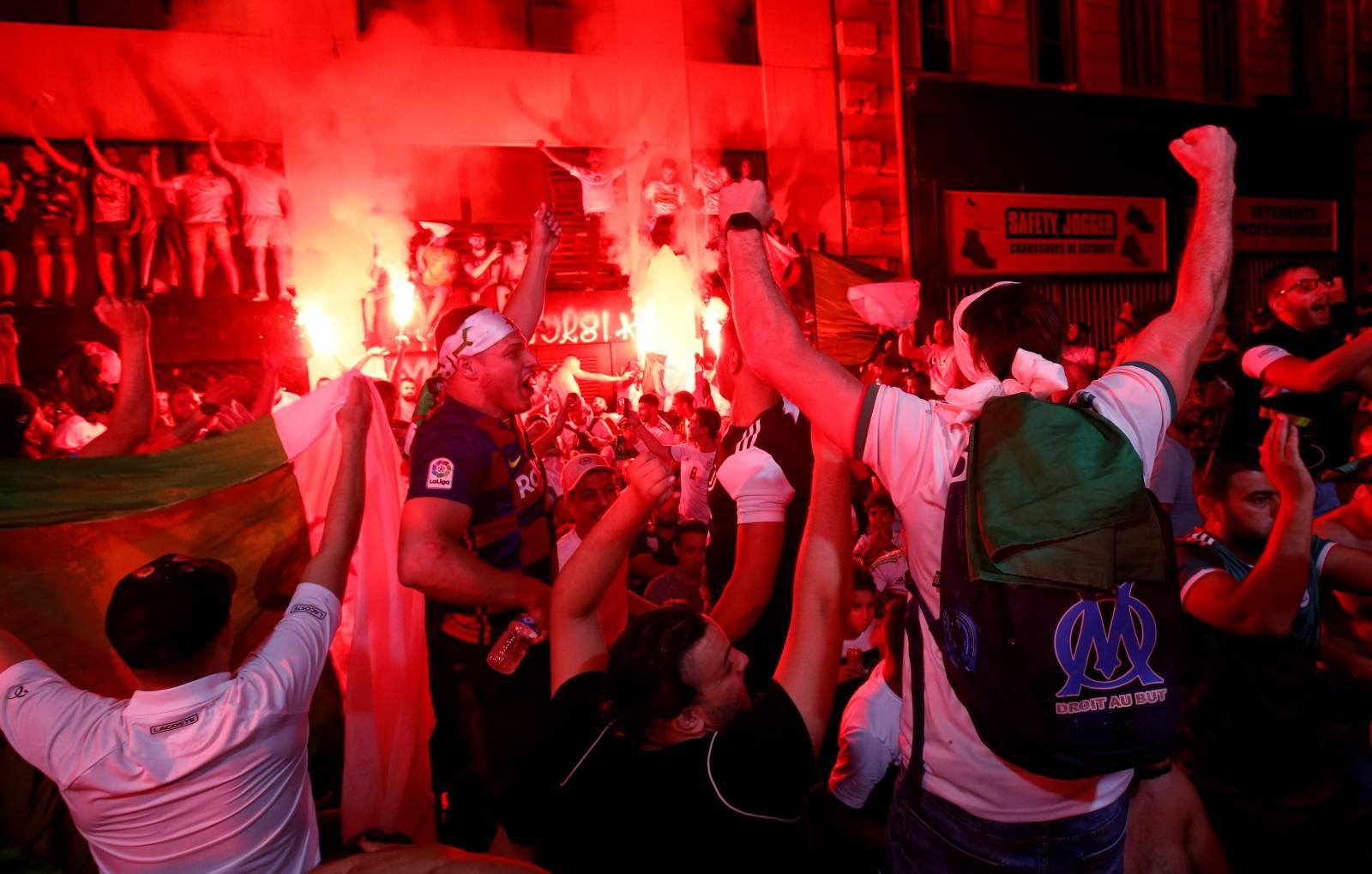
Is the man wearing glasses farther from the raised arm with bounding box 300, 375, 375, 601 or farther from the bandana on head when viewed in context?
the raised arm with bounding box 300, 375, 375, 601

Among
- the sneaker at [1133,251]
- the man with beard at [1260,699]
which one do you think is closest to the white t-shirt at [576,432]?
the man with beard at [1260,699]

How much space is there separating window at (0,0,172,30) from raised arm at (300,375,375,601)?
1551 centimetres

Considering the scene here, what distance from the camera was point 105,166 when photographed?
14531 mm

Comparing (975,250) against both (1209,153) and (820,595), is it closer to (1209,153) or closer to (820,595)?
(1209,153)

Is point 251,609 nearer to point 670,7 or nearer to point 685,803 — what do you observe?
point 685,803

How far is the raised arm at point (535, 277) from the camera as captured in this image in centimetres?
420

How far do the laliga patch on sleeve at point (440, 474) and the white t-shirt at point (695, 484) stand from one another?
4.67 m

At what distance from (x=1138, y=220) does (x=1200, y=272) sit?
19.2 meters

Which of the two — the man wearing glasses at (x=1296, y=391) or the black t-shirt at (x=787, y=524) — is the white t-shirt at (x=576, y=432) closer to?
the man wearing glasses at (x=1296, y=391)

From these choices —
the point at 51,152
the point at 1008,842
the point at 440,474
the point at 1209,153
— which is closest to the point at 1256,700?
the point at 1008,842

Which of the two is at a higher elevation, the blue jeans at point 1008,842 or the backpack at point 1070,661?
the backpack at point 1070,661

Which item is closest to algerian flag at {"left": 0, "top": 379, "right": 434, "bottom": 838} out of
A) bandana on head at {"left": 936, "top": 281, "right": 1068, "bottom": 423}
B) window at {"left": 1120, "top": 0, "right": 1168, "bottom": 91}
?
bandana on head at {"left": 936, "top": 281, "right": 1068, "bottom": 423}

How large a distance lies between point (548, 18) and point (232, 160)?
633cm

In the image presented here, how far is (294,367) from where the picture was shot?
15422 mm
